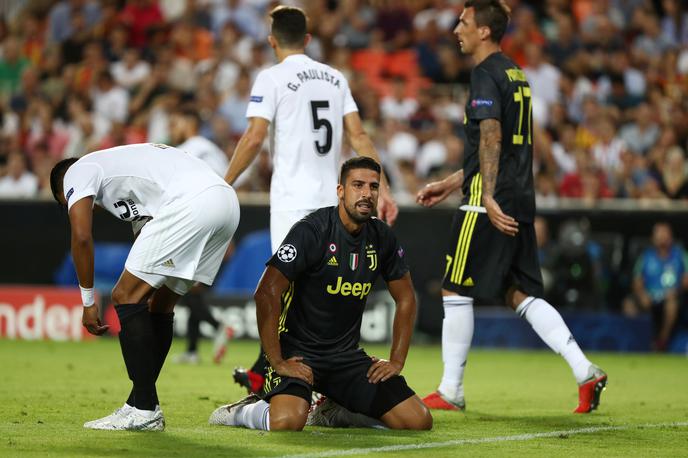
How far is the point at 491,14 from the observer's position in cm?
862

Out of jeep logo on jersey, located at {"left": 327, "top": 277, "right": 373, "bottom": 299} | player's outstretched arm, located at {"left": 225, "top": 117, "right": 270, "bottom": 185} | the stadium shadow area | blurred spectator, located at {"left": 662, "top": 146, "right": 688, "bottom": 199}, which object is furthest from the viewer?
blurred spectator, located at {"left": 662, "top": 146, "right": 688, "bottom": 199}

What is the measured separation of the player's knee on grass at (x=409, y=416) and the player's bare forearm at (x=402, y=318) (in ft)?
0.81

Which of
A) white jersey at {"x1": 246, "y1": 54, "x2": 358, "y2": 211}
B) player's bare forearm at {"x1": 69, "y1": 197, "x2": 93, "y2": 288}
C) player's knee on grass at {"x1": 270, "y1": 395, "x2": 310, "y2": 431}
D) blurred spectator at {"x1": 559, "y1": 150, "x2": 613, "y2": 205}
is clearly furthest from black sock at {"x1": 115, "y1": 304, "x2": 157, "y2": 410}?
blurred spectator at {"x1": 559, "y1": 150, "x2": 613, "y2": 205}

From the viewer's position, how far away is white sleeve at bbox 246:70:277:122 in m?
8.38

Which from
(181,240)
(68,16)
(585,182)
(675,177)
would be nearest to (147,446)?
(181,240)

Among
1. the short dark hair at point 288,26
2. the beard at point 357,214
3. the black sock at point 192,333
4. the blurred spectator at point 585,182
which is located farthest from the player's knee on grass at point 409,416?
the blurred spectator at point 585,182

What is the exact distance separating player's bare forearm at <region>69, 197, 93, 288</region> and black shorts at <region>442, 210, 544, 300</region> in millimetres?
2833

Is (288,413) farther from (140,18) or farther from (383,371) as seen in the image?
(140,18)

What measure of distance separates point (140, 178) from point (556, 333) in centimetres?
316

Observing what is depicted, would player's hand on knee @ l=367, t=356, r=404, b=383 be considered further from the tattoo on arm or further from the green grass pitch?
→ the tattoo on arm

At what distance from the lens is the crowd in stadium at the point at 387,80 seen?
17.1 metres

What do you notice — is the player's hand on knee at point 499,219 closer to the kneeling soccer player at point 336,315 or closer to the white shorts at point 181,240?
the kneeling soccer player at point 336,315

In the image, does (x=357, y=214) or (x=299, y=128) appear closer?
(x=357, y=214)

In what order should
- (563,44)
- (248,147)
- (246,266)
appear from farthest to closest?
(563,44) < (246,266) < (248,147)
